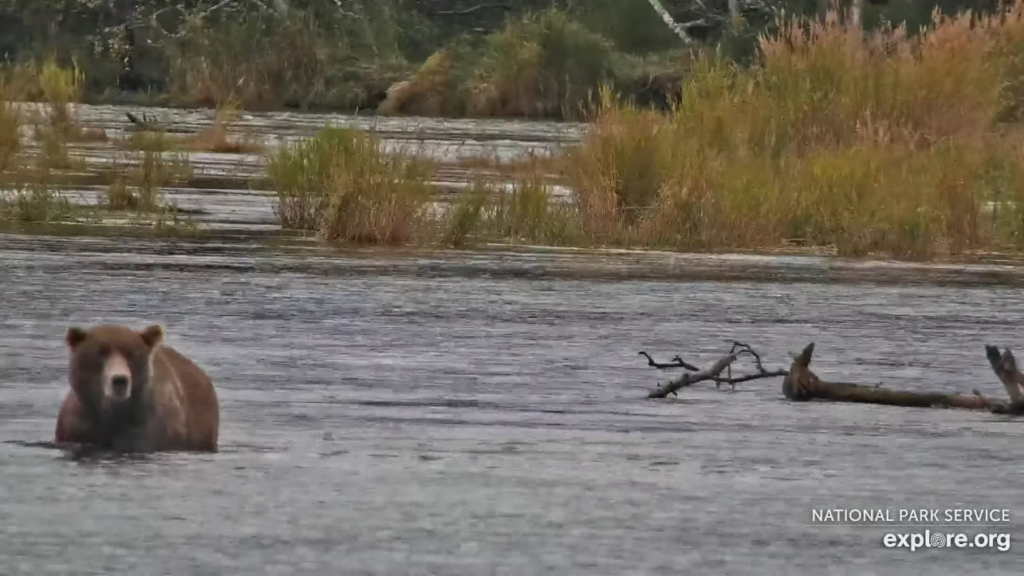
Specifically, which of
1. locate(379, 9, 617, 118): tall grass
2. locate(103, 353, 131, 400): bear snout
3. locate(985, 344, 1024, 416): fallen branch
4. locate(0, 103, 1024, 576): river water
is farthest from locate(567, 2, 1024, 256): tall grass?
locate(379, 9, 617, 118): tall grass

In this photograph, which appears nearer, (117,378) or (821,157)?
(117,378)

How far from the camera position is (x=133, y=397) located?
7.36m

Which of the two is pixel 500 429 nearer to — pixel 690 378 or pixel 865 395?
pixel 690 378

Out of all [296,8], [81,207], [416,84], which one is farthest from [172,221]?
[296,8]

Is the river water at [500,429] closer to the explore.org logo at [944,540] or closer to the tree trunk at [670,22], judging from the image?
the explore.org logo at [944,540]

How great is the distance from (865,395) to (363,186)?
23.6 feet

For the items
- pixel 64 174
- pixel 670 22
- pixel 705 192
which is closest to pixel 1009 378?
pixel 705 192

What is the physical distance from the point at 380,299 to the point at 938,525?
598cm

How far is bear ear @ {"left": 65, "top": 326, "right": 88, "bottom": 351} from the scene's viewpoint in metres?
7.32

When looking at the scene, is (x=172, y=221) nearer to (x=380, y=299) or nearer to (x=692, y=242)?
(x=692, y=242)

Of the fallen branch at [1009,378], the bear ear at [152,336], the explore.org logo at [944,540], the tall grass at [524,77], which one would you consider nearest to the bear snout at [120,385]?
the bear ear at [152,336]

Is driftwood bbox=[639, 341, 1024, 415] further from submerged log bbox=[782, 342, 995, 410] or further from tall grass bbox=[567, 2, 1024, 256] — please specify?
tall grass bbox=[567, 2, 1024, 256]

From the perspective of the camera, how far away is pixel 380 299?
12297 millimetres

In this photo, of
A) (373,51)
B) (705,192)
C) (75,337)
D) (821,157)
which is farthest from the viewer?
(373,51)
